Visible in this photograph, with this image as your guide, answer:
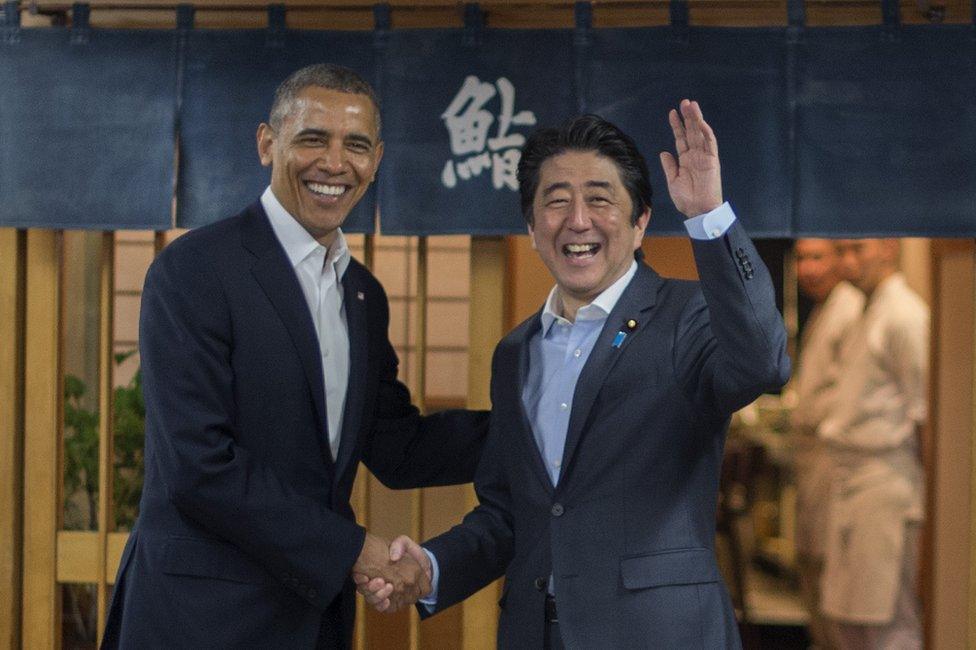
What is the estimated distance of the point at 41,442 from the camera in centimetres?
471

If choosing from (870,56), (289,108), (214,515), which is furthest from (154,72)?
(870,56)

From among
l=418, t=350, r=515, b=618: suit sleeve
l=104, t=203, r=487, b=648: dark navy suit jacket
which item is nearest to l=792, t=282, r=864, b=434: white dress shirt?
l=418, t=350, r=515, b=618: suit sleeve

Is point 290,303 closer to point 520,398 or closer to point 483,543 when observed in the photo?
point 520,398

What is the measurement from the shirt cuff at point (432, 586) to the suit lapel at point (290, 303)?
40 cm

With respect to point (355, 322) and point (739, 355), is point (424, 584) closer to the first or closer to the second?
point (355, 322)

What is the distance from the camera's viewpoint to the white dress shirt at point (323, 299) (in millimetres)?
3426

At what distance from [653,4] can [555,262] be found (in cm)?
167

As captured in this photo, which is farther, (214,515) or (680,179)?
(214,515)

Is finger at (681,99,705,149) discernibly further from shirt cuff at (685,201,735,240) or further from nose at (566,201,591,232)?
nose at (566,201,591,232)

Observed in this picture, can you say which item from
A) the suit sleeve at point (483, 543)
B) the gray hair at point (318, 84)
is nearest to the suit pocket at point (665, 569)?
the suit sleeve at point (483, 543)

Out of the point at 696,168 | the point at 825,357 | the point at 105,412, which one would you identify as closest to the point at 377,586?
the point at 696,168

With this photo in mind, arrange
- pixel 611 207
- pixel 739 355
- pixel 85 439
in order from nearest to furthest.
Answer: pixel 739 355
pixel 611 207
pixel 85 439

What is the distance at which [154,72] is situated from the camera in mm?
4496

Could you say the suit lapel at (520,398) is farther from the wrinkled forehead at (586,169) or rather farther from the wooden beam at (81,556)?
the wooden beam at (81,556)
